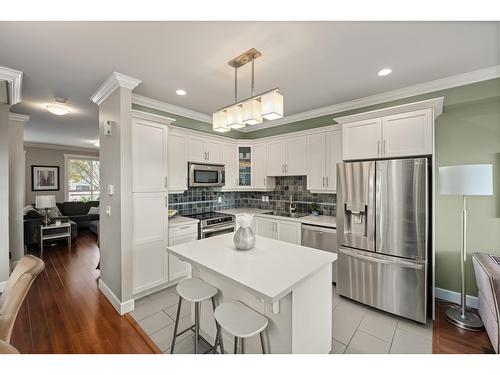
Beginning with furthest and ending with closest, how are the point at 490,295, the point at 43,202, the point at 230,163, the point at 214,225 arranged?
the point at 43,202, the point at 230,163, the point at 214,225, the point at 490,295

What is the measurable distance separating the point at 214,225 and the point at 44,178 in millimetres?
6513

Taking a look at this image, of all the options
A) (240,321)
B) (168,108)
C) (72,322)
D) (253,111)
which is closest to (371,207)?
(253,111)

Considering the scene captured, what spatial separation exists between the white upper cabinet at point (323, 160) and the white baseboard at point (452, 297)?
1710mm

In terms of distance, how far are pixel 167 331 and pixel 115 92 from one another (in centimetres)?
259

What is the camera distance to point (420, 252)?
2.08 meters

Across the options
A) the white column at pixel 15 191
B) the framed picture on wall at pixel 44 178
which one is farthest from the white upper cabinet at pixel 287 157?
the framed picture on wall at pixel 44 178

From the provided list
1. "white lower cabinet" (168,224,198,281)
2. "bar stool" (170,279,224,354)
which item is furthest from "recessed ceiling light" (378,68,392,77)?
"white lower cabinet" (168,224,198,281)

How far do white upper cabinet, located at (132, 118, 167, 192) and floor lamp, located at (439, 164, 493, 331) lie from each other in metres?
3.14

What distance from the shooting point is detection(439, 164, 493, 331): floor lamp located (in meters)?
1.88

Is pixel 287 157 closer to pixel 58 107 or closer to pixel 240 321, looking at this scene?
pixel 240 321

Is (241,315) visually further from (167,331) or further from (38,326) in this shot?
(38,326)

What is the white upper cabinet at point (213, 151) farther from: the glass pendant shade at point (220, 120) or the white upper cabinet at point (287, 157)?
the glass pendant shade at point (220, 120)

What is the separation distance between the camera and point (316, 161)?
10.8 feet

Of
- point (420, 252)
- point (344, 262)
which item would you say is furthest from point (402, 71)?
point (344, 262)
